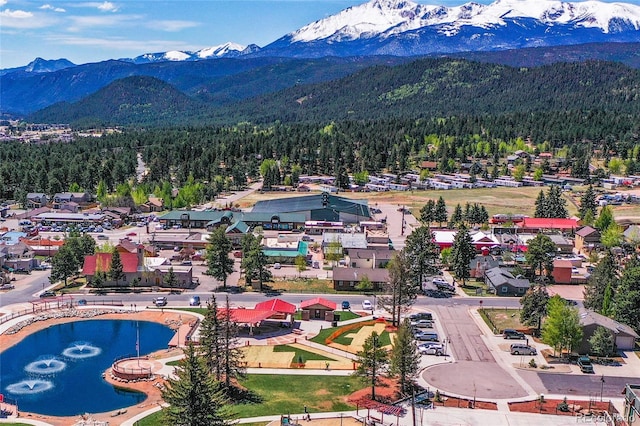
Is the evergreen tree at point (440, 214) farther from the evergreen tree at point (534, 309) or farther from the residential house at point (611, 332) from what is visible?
the residential house at point (611, 332)

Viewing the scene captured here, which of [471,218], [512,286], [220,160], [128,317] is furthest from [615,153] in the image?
[128,317]

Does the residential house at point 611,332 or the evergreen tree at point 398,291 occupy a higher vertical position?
the evergreen tree at point 398,291

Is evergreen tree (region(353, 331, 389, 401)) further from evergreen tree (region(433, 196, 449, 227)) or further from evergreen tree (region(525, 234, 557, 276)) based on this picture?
evergreen tree (region(433, 196, 449, 227))

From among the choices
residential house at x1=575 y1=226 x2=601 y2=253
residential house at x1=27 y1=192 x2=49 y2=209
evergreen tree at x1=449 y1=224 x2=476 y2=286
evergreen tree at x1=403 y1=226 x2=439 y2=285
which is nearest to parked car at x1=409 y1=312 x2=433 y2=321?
evergreen tree at x1=403 y1=226 x2=439 y2=285

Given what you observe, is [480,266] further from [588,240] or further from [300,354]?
[300,354]

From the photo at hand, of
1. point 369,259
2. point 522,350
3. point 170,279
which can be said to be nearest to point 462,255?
point 369,259

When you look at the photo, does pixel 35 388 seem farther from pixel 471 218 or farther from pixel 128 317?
pixel 471 218

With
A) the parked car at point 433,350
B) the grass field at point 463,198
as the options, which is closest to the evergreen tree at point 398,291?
the parked car at point 433,350
